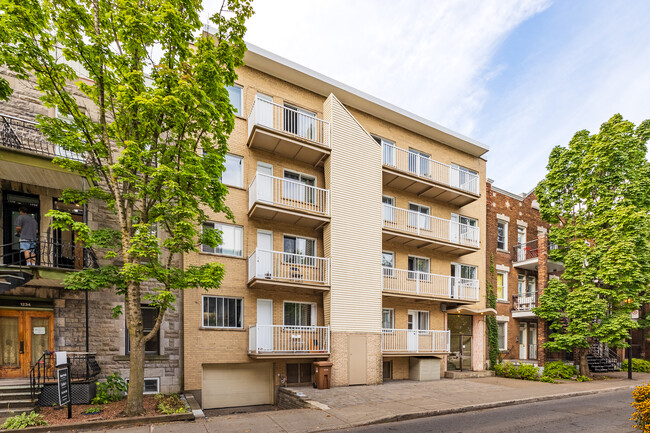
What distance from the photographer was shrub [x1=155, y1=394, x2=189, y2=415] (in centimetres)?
943

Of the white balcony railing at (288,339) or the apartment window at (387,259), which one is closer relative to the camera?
the white balcony railing at (288,339)

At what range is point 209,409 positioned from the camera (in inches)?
511

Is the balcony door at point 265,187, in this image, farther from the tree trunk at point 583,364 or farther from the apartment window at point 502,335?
the tree trunk at point 583,364

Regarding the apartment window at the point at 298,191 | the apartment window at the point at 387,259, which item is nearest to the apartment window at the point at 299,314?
the apartment window at the point at 387,259

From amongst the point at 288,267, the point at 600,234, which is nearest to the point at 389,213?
the point at 288,267

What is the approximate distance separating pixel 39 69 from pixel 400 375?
17578 millimetres

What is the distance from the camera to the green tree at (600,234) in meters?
17.4

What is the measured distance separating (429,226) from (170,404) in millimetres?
13971

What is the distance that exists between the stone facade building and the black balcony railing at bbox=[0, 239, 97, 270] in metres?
0.03

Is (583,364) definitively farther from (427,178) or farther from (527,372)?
(427,178)

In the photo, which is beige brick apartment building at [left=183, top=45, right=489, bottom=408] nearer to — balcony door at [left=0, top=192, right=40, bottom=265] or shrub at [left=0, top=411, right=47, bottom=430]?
shrub at [left=0, top=411, right=47, bottom=430]

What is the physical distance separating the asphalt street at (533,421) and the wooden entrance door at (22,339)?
32.9ft

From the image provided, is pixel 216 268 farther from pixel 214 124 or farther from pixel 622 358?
pixel 622 358

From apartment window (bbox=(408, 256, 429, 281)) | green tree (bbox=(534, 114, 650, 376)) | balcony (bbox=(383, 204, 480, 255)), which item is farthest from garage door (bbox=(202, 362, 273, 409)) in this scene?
green tree (bbox=(534, 114, 650, 376))
